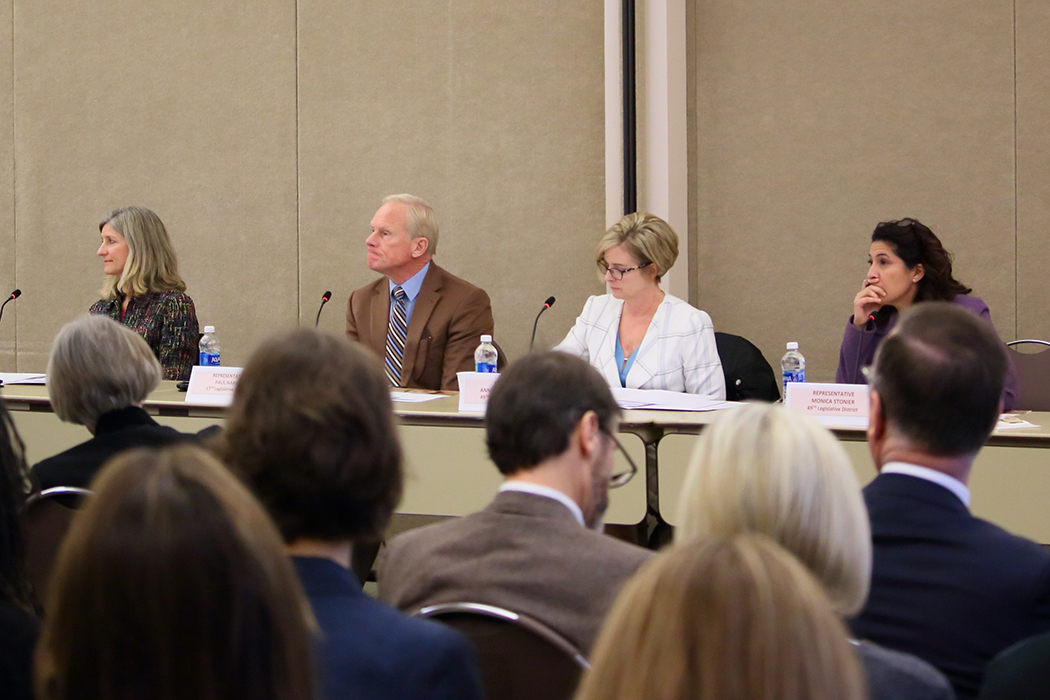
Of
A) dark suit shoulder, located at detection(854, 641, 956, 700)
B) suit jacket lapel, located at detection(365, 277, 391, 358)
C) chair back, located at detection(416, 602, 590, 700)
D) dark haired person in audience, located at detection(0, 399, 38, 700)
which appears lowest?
chair back, located at detection(416, 602, 590, 700)

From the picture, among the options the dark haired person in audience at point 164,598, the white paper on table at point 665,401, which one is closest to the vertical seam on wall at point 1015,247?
the white paper on table at point 665,401

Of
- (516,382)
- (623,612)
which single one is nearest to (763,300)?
(516,382)

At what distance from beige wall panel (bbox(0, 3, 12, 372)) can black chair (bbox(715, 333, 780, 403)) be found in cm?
426

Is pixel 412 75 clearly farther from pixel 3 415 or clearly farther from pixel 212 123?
pixel 3 415

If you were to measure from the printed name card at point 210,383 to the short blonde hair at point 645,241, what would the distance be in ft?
4.59

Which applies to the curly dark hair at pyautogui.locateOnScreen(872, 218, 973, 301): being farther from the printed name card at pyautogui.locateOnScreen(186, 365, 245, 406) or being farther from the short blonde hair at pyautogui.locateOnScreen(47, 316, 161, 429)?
the short blonde hair at pyautogui.locateOnScreen(47, 316, 161, 429)

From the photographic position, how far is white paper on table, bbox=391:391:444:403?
11.6ft

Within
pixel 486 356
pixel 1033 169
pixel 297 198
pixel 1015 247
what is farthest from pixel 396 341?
pixel 1033 169

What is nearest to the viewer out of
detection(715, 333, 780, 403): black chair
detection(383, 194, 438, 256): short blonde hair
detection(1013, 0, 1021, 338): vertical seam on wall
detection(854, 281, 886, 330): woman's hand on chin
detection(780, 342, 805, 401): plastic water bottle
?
detection(854, 281, 886, 330): woman's hand on chin

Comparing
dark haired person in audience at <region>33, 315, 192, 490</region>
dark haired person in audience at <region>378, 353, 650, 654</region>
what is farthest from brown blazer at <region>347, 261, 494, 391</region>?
dark haired person in audience at <region>378, 353, 650, 654</region>

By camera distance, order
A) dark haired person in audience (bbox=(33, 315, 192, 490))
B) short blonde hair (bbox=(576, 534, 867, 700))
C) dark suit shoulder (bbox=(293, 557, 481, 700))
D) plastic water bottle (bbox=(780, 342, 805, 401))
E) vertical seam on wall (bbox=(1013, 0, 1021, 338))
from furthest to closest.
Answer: vertical seam on wall (bbox=(1013, 0, 1021, 338))
plastic water bottle (bbox=(780, 342, 805, 401))
dark haired person in audience (bbox=(33, 315, 192, 490))
dark suit shoulder (bbox=(293, 557, 481, 700))
short blonde hair (bbox=(576, 534, 867, 700))

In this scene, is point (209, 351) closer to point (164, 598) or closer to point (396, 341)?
point (396, 341)

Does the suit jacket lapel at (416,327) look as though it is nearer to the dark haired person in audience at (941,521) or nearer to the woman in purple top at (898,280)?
the woman in purple top at (898,280)

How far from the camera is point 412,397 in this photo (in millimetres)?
3619
